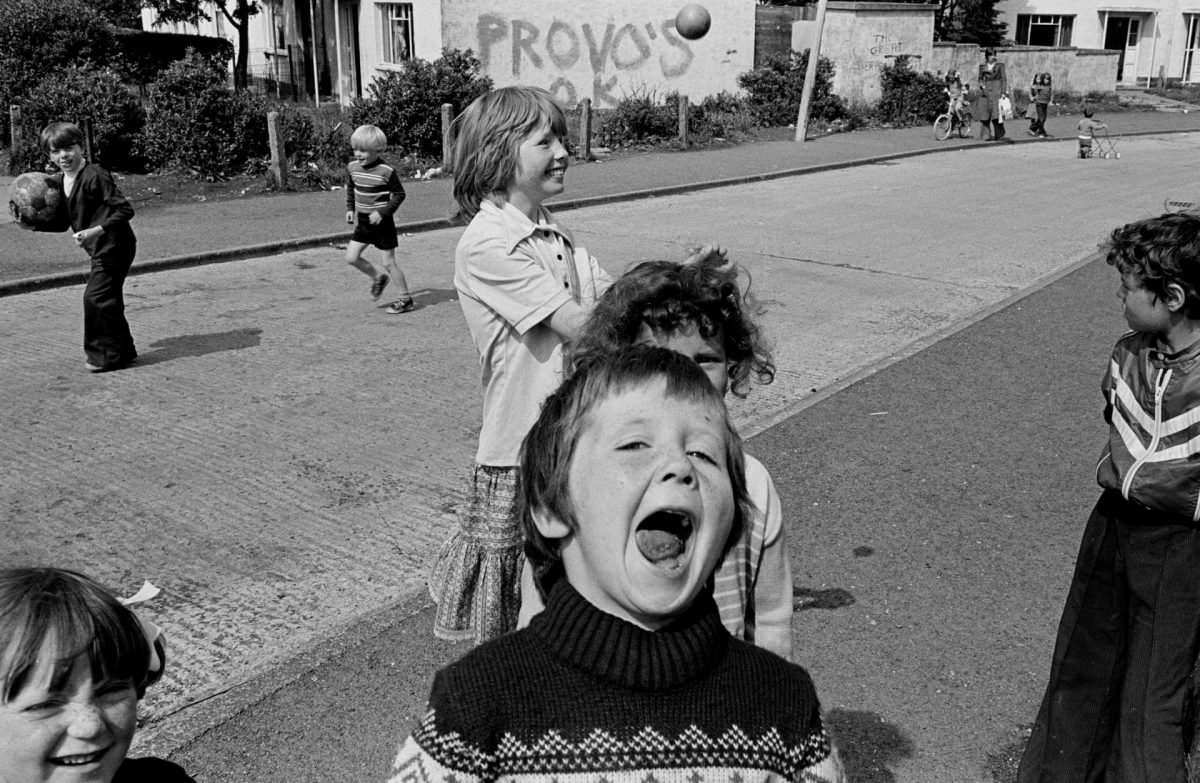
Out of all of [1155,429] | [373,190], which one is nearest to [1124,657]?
[1155,429]

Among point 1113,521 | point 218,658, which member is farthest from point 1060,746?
point 218,658

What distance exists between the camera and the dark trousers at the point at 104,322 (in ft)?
29.0

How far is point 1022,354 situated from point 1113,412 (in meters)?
6.36

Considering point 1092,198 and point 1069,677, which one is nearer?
point 1069,677

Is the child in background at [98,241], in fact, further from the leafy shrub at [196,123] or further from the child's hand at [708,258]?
the leafy shrub at [196,123]

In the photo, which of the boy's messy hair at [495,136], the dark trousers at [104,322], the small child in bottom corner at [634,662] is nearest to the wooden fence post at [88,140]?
the dark trousers at [104,322]

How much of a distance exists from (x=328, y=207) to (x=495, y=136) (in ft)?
45.0

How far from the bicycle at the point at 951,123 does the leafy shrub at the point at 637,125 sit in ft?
24.0

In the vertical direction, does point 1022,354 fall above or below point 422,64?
below

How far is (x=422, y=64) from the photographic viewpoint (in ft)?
74.8

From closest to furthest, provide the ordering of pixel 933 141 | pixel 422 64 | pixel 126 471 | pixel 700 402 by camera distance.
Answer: pixel 700 402 → pixel 126 471 → pixel 422 64 → pixel 933 141

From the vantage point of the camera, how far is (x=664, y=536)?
183 cm

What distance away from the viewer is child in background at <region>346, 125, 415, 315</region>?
11.1 meters

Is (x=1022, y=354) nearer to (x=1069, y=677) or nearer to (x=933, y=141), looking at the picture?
(x=1069, y=677)
